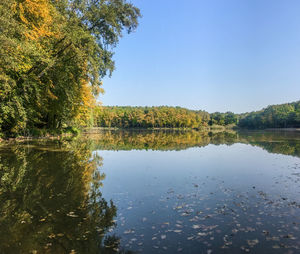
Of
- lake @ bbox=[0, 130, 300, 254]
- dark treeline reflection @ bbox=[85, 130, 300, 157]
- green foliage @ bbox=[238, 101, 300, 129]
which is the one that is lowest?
lake @ bbox=[0, 130, 300, 254]

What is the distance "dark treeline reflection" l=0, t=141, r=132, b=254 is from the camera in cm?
491

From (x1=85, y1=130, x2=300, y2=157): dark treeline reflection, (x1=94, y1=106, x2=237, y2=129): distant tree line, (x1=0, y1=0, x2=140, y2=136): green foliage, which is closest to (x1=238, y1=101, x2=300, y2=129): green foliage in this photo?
(x1=94, y1=106, x2=237, y2=129): distant tree line

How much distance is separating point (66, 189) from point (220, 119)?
179 m

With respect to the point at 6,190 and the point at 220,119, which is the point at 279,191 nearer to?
the point at 6,190

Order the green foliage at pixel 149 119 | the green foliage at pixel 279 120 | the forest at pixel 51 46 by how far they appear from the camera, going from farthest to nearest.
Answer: the green foliage at pixel 149 119 → the green foliage at pixel 279 120 → the forest at pixel 51 46

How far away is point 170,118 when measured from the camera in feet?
490

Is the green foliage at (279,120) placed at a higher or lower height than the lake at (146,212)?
higher

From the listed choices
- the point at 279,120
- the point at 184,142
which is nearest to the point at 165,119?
the point at 279,120

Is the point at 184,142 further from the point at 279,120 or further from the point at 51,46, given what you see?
the point at 279,120

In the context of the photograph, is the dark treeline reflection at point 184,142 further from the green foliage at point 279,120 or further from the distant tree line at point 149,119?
the distant tree line at point 149,119

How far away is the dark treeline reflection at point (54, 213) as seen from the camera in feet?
16.1

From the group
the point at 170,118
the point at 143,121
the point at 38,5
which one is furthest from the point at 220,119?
the point at 38,5

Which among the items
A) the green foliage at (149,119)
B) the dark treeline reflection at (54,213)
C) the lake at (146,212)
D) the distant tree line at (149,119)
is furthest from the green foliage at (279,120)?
the dark treeline reflection at (54,213)

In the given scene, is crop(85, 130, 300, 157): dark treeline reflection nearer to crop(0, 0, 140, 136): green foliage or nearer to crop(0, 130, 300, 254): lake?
crop(0, 0, 140, 136): green foliage
